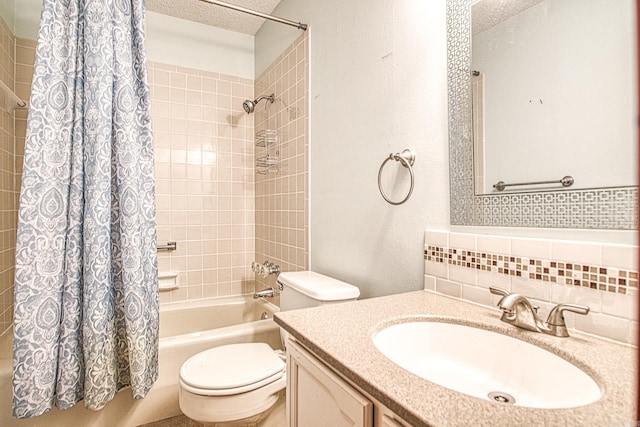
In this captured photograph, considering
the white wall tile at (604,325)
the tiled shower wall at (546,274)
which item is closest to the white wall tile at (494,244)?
the tiled shower wall at (546,274)

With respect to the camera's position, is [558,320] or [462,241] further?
[462,241]

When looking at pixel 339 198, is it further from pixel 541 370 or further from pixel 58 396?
pixel 58 396

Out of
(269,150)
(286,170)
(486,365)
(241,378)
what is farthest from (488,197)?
(269,150)

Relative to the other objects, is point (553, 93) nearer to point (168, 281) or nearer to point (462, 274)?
point (462, 274)

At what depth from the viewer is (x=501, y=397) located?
0.65 m

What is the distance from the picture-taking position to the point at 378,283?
1.31 meters

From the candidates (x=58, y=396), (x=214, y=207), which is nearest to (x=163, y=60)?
(x=214, y=207)

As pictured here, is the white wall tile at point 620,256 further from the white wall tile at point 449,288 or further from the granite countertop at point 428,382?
the white wall tile at point 449,288

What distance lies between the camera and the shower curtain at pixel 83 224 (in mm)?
1188

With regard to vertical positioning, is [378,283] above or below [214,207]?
below

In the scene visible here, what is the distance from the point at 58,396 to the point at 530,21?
202cm

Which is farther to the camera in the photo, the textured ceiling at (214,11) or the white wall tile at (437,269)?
the textured ceiling at (214,11)

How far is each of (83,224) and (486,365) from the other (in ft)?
4.86

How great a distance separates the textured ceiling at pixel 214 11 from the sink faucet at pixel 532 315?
7.54 ft
